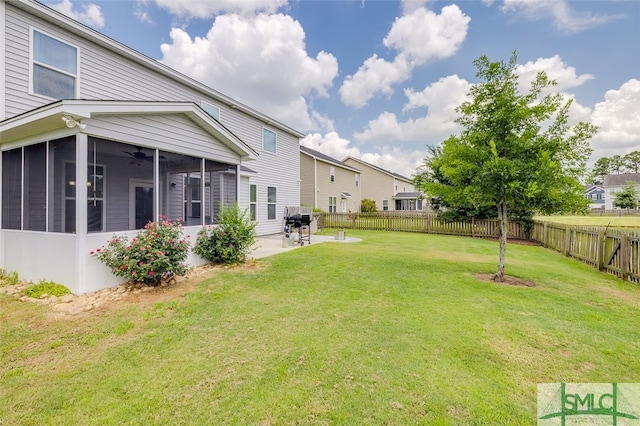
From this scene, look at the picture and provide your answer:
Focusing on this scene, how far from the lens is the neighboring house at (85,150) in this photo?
5074mm

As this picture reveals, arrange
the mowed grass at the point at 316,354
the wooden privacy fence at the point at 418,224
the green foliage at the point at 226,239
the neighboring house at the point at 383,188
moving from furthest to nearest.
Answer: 1. the neighboring house at the point at 383,188
2. the wooden privacy fence at the point at 418,224
3. the green foliage at the point at 226,239
4. the mowed grass at the point at 316,354

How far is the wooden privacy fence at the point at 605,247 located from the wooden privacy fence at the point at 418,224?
4.05 metres

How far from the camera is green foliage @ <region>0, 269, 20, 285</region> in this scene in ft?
18.6

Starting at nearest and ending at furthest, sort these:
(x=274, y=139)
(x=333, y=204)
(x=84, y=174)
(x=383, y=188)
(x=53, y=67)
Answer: (x=84, y=174) → (x=53, y=67) → (x=274, y=139) → (x=333, y=204) → (x=383, y=188)

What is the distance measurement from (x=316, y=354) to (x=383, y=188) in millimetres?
32560

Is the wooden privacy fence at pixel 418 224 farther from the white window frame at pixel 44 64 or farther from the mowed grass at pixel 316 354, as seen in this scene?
the white window frame at pixel 44 64

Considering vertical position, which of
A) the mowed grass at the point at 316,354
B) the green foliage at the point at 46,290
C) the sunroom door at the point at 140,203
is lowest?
the mowed grass at the point at 316,354

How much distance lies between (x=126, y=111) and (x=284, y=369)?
5587 millimetres

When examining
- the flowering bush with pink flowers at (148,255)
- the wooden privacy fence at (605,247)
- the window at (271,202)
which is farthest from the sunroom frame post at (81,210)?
the wooden privacy fence at (605,247)

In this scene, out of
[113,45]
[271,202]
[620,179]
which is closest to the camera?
[113,45]

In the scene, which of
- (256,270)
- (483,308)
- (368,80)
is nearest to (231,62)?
(368,80)

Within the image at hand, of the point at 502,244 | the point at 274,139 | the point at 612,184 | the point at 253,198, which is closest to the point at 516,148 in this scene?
the point at 502,244

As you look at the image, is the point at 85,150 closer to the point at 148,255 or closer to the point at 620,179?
the point at 148,255

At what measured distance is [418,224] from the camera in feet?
59.0
